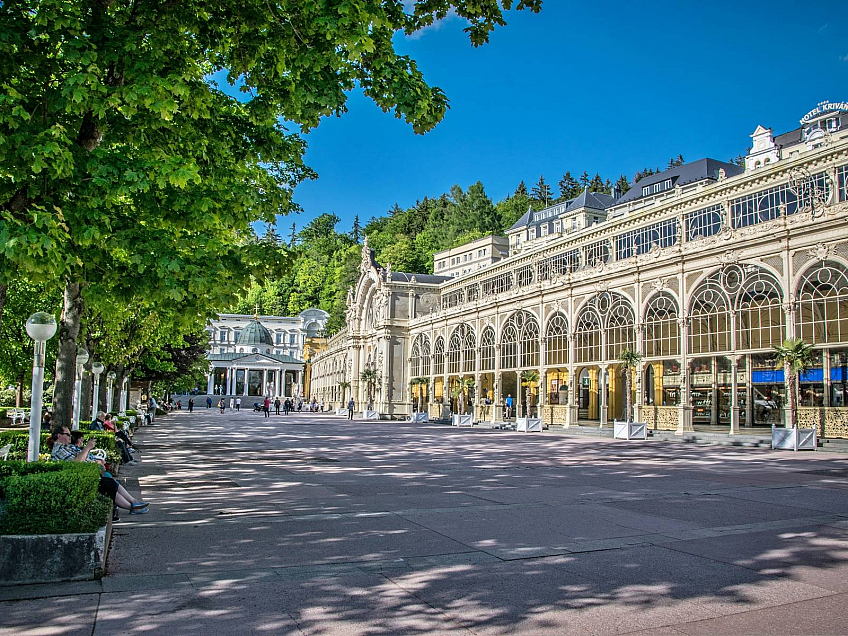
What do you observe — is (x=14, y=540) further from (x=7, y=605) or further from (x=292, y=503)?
(x=292, y=503)

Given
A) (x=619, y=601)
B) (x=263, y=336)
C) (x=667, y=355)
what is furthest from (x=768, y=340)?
(x=263, y=336)

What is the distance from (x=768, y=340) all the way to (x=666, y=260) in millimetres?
7194

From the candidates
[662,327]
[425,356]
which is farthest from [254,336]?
[662,327]

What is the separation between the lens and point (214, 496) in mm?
13195

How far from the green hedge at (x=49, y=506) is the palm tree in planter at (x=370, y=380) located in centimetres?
6410

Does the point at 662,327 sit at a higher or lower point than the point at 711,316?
lower

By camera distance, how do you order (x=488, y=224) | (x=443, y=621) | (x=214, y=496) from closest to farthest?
(x=443, y=621) → (x=214, y=496) → (x=488, y=224)

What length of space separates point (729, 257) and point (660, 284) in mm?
4641

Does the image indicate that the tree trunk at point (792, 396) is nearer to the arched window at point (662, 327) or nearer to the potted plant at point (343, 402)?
the arched window at point (662, 327)

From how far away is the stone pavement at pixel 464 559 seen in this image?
6000 millimetres

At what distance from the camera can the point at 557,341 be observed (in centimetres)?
4528

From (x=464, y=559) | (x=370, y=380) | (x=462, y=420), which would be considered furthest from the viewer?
(x=370, y=380)

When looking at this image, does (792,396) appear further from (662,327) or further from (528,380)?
(528,380)

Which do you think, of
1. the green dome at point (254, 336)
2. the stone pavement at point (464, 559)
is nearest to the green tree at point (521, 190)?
the green dome at point (254, 336)
